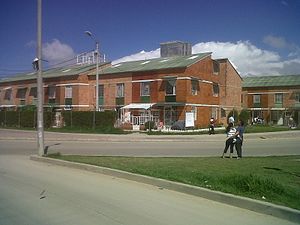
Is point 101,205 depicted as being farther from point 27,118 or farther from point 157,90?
point 27,118

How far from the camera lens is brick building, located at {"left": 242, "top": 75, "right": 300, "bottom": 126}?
6519cm

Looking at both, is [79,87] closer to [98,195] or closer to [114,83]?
[114,83]

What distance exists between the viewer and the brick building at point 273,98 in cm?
6519

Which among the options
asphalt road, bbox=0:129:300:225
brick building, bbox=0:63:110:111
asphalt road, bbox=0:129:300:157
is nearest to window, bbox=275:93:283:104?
brick building, bbox=0:63:110:111

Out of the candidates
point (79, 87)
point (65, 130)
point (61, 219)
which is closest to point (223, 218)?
point (61, 219)

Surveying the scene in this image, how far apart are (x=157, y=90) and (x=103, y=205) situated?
39365 mm

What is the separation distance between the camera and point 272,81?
6962 cm

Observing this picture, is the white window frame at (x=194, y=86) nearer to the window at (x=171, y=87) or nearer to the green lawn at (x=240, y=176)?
the window at (x=171, y=87)

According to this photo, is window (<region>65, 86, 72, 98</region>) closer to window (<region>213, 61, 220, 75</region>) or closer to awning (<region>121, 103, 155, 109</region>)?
awning (<region>121, 103, 155, 109</region>)

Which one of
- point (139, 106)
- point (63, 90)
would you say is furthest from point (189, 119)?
point (63, 90)

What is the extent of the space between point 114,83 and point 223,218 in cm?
4553

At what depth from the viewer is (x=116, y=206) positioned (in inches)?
317

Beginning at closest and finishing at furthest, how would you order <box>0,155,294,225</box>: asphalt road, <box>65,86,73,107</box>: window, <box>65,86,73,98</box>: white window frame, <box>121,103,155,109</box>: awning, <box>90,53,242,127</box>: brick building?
<box>0,155,294,225</box>: asphalt road, <box>90,53,242,127</box>: brick building, <box>121,103,155,109</box>: awning, <box>65,86,73,107</box>: window, <box>65,86,73,98</box>: white window frame

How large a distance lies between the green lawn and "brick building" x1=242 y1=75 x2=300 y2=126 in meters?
52.7
